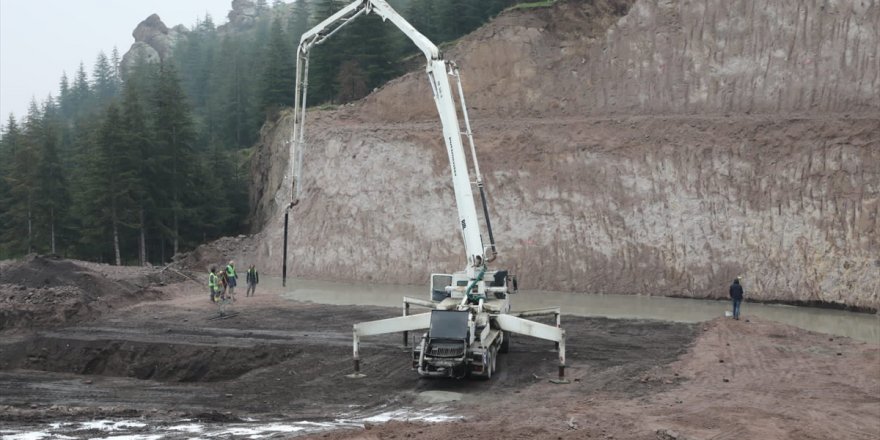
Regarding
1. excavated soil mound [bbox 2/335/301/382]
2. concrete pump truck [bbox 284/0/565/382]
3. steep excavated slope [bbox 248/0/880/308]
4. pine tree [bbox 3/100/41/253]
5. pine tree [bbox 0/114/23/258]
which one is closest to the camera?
concrete pump truck [bbox 284/0/565/382]

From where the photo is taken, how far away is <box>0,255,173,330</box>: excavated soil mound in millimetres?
23547

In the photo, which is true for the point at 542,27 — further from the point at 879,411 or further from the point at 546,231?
the point at 879,411

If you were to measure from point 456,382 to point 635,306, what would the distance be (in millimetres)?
13946

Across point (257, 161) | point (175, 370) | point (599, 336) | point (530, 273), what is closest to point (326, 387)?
point (175, 370)

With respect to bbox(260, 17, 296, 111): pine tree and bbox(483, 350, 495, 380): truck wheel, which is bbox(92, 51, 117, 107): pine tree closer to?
bbox(260, 17, 296, 111): pine tree

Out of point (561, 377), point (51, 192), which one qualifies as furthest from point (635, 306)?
point (51, 192)

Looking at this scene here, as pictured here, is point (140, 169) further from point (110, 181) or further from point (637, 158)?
point (637, 158)

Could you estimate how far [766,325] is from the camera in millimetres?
21266

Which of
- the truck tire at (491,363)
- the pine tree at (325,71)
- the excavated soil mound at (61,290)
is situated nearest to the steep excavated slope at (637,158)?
the pine tree at (325,71)

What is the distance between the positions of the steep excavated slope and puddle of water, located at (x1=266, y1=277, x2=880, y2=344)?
1145 millimetres

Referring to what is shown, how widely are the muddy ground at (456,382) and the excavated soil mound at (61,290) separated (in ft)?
1.43

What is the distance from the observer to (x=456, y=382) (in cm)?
1567

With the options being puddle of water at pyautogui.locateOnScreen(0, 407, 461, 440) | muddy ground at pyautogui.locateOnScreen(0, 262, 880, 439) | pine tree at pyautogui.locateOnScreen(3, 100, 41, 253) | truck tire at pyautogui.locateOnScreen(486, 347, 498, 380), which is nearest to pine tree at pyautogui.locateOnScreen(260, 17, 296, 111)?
pine tree at pyautogui.locateOnScreen(3, 100, 41, 253)

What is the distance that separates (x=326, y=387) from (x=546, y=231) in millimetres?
19234
